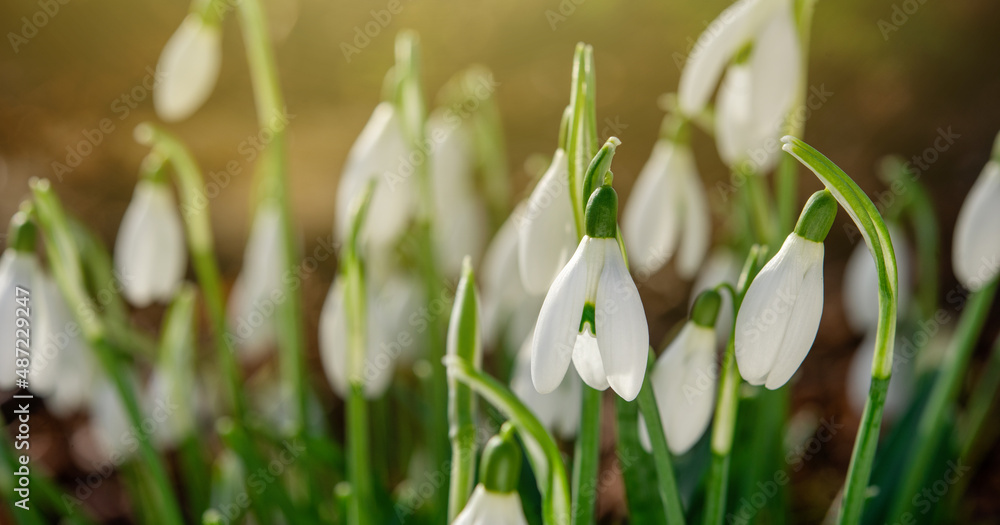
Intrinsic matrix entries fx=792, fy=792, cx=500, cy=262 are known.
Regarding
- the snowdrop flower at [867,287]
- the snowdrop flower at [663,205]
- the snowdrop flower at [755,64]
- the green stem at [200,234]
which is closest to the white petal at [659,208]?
the snowdrop flower at [663,205]

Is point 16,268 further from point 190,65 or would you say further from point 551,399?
point 551,399

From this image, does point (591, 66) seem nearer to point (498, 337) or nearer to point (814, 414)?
point (498, 337)

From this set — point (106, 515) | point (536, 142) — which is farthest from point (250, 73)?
point (106, 515)

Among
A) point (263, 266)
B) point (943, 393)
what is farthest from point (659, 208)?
point (263, 266)

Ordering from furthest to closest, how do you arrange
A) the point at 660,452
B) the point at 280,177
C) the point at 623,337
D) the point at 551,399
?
the point at 280,177
the point at 551,399
the point at 660,452
the point at 623,337

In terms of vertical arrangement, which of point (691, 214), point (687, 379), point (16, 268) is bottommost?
point (687, 379)

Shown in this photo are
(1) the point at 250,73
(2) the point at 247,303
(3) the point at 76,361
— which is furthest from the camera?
(1) the point at 250,73

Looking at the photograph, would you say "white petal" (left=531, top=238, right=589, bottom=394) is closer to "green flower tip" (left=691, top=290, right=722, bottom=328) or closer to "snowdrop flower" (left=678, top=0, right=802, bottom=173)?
"green flower tip" (left=691, top=290, right=722, bottom=328)

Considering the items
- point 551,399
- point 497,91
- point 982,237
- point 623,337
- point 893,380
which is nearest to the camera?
point 623,337
